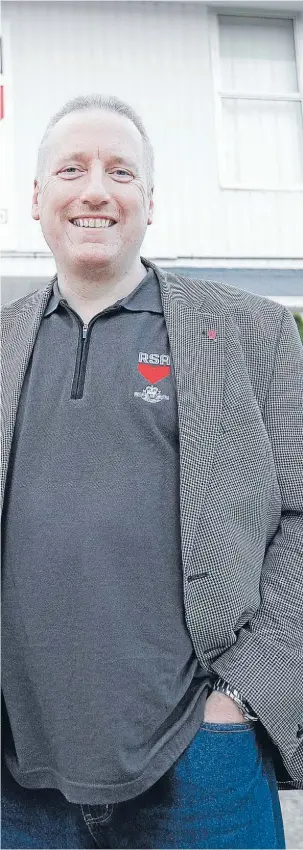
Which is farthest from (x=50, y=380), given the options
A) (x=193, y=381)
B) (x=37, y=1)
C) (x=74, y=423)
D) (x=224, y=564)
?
(x=37, y=1)

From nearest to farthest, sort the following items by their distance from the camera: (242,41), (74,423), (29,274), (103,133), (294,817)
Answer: (74,423) → (103,133) → (294,817) → (29,274) → (242,41)

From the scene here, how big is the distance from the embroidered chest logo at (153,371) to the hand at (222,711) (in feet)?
1.90

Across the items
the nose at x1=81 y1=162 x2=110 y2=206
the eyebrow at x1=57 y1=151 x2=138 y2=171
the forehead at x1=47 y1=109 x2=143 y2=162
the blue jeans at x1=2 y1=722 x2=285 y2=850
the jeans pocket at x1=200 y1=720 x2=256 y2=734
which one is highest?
the forehead at x1=47 y1=109 x2=143 y2=162

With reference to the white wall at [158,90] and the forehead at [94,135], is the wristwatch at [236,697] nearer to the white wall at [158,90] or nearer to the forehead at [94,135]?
the forehead at [94,135]

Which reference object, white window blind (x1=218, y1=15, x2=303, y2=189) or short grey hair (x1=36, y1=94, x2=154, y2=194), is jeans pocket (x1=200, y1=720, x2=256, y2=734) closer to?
short grey hair (x1=36, y1=94, x2=154, y2=194)

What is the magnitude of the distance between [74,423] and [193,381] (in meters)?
0.26

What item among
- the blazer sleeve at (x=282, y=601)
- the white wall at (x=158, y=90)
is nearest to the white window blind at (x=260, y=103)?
the white wall at (x=158, y=90)

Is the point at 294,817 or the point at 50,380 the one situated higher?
the point at 50,380

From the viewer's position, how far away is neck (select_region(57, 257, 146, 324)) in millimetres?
2020

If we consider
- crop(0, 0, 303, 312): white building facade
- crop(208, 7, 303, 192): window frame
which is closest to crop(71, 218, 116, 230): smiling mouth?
crop(0, 0, 303, 312): white building facade

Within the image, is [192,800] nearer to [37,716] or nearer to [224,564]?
[37,716]

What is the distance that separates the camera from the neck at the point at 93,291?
2.02m

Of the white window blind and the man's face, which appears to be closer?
the man's face

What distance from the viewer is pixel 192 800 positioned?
1732 mm
